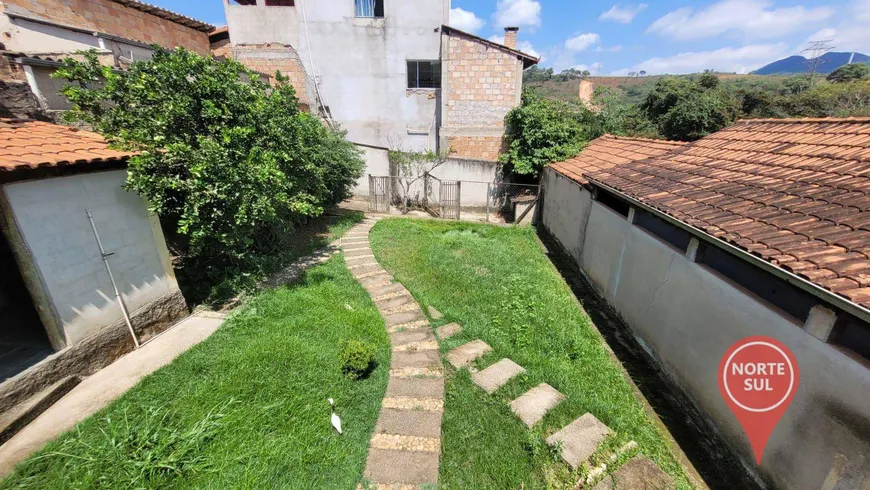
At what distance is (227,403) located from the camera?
4074 mm

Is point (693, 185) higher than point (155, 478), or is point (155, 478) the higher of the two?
point (693, 185)

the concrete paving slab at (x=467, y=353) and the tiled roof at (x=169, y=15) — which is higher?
the tiled roof at (x=169, y=15)

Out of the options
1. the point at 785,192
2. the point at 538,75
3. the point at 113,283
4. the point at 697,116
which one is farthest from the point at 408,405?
the point at 538,75

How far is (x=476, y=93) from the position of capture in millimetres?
15336

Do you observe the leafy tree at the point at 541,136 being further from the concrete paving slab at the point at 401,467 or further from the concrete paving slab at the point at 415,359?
the concrete paving slab at the point at 401,467

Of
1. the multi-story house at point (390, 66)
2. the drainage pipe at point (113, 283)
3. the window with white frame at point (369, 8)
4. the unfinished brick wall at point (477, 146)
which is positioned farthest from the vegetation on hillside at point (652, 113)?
the drainage pipe at point (113, 283)

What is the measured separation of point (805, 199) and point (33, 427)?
31.4 ft

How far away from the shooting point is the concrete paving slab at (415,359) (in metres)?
5.09

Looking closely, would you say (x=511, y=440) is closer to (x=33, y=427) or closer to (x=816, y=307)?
(x=816, y=307)

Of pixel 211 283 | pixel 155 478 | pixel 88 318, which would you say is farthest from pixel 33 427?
pixel 211 283

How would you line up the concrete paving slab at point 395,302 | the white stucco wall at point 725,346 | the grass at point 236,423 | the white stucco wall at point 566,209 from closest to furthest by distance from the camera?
the white stucco wall at point 725,346 < the grass at point 236,423 < the concrete paving slab at point 395,302 < the white stucco wall at point 566,209

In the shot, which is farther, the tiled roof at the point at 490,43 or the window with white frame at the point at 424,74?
the window with white frame at the point at 424,74

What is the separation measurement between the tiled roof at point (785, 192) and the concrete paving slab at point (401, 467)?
3960mm

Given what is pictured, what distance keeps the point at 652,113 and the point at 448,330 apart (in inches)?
1046
